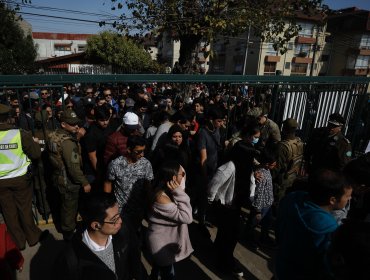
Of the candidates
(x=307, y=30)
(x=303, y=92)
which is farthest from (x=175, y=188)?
(x=307, y=30)

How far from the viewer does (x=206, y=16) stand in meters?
6.86

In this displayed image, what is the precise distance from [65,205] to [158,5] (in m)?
6.35

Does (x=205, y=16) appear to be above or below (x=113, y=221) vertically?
above

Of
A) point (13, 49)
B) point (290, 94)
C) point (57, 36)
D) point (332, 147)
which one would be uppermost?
point (57, 36)

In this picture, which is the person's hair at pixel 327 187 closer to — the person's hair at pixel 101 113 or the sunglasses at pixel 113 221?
the sunglasses at pixel 113 221

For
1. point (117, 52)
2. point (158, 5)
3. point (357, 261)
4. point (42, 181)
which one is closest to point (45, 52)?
point (117, 52)

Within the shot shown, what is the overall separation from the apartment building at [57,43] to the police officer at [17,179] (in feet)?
184

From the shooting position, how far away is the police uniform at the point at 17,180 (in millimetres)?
3018

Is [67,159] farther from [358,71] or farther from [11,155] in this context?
[358,71]

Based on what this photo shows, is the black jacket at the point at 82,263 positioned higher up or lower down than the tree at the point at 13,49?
lower down

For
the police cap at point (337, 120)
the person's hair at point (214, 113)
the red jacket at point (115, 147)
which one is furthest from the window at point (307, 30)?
the red jacket at point (115, 147)

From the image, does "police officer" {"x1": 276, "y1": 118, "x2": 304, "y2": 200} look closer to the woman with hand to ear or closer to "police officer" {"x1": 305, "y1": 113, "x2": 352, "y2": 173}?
"police officer" {"x1": 305, "y1": 113, "x2": 352, "y2": 173}

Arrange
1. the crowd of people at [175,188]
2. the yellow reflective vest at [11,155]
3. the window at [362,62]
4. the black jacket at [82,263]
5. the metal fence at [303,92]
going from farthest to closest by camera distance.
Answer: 1. the window at [362,62]
2. the metal fence at [303,92]
3. the yellow reflective vest at [11,155]
4. the crowd of people at [175,188]
5. the black jacket at [82,263]

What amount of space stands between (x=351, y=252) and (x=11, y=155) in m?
3.28
